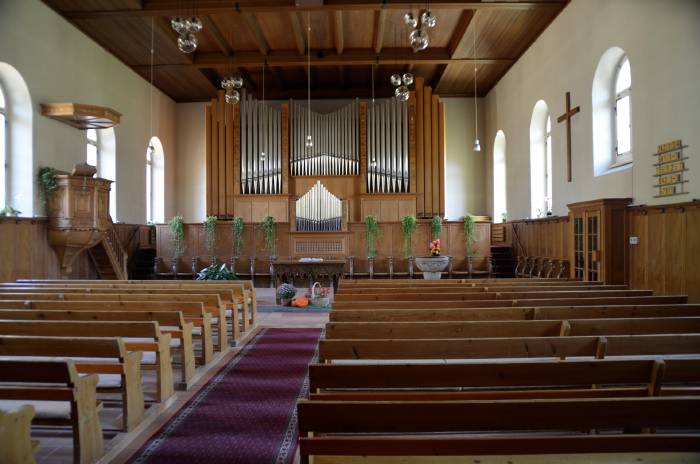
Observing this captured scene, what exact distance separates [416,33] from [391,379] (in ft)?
17.1

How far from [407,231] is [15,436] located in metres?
12.0

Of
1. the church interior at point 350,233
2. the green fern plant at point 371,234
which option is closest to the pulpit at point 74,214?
the church interior at point 350,233

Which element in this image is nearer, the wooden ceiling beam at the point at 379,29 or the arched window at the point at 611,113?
the arched window at the point at 611,113

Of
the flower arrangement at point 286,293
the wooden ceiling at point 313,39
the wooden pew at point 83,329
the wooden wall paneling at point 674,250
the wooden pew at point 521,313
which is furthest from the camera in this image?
the wooden ceiling at point 313,39

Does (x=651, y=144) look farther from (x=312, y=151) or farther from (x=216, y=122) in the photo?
(x=216, y=122)

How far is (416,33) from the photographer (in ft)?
20.4

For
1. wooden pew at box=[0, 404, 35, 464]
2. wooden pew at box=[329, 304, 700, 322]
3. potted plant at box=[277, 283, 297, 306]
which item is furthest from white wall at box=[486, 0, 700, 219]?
wooden pew at box=[0, 404, 35, 464]

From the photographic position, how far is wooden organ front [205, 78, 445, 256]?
15375 millimetres

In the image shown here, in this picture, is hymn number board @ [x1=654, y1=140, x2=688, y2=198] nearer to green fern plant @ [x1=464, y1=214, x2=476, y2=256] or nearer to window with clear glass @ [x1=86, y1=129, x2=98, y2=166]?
green fern plant @ [x1=464, y1=214, x2=476, y2=256]

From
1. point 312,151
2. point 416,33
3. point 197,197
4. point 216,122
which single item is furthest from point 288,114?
point 416,33

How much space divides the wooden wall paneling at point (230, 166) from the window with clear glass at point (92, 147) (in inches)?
160

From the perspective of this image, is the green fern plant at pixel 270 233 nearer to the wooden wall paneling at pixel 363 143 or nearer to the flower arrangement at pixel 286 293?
the wooden wall paneling at pixel 363 143

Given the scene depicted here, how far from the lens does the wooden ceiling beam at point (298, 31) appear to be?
437 inches

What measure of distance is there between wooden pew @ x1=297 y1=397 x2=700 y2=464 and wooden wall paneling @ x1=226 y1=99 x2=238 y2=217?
46.9 feet
